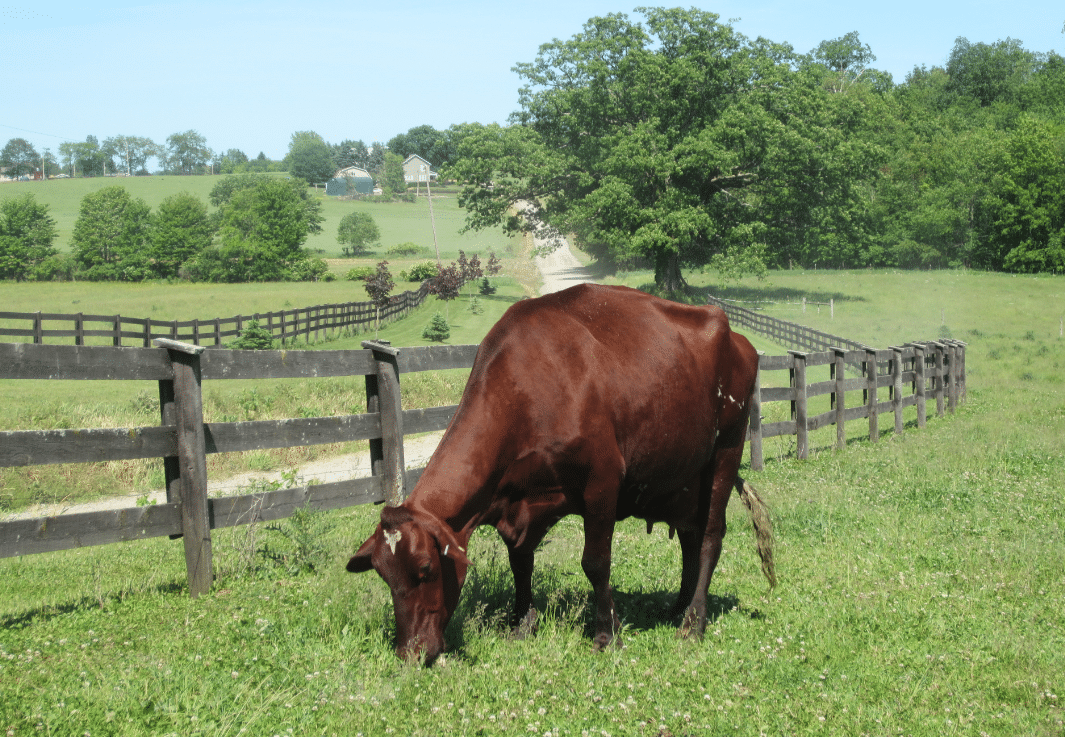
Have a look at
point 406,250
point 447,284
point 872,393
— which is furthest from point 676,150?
point 406,250

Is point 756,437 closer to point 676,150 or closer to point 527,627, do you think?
point 527,627

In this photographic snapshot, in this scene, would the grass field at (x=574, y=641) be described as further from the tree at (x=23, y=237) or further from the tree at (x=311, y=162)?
the tree at (x=311, y=162)

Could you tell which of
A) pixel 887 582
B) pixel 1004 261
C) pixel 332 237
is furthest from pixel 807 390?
pixel 332 237

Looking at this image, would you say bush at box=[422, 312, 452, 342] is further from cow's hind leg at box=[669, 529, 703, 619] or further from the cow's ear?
the cow's ear

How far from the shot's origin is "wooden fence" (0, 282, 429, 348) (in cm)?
2852

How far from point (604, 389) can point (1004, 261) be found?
72.2 m

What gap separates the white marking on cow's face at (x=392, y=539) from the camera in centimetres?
390

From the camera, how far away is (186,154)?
152000 millimetres

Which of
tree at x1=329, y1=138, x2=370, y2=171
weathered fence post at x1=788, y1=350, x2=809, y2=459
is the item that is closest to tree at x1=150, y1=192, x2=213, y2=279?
weathered fence post at x1=788, y1=350, x2=809, y2=459

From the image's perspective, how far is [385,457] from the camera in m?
7.25

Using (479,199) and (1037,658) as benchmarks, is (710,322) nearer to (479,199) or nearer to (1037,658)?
(1037,658)

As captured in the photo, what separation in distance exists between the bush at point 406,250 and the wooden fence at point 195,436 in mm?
72900

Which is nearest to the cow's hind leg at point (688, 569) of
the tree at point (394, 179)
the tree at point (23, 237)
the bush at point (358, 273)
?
the bush at point (358, 273)

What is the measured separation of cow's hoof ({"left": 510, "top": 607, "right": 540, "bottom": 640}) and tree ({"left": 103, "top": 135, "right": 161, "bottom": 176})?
495 feet
